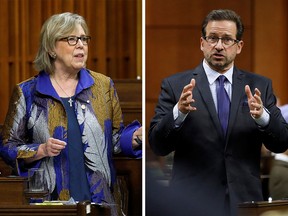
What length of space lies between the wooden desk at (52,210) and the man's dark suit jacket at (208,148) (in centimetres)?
37

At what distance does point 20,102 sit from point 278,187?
1.09m

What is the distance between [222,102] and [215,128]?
11 centimetres

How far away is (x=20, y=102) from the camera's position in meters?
4.24

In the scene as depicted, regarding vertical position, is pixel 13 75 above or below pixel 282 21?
below

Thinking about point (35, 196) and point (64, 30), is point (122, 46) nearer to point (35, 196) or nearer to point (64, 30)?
point (64, 30)

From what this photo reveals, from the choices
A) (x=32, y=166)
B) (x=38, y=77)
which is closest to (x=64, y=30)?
(x=38, y=77)

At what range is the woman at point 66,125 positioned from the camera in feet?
13.8

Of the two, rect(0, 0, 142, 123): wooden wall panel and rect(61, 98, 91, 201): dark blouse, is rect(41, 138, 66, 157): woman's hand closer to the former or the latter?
rect(61, 98, 91, 201): dark blouse

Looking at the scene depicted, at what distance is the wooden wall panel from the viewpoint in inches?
182

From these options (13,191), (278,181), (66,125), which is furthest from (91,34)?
(278,181)

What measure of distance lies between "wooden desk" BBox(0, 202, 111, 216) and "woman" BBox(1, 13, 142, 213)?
26cm

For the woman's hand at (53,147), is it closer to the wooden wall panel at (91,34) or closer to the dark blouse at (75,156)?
the dark blouse at (75,156)

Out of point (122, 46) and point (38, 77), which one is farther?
point (122, 46)

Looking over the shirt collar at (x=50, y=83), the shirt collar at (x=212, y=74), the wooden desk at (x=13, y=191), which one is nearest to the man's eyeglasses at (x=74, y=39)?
the shirt collar at (x=50, y=83)
